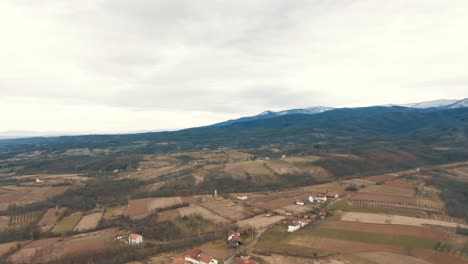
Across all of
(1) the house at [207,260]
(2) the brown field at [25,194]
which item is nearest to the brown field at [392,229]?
(1) the house at [207,260]

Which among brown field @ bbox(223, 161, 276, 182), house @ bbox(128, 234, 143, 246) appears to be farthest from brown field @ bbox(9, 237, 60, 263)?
brown field @ bbox(223, 161, 276, 182)

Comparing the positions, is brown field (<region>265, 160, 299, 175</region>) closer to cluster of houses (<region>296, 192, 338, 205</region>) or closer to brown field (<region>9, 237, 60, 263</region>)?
cluster of houses (<region>296, 192, 338, 205</region>)

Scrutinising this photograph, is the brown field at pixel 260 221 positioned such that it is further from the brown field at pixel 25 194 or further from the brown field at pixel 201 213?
the brown field at pixel 25 194

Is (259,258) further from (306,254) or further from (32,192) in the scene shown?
(32,192)

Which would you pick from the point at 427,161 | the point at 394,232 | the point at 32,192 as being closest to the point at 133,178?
the point at 32,192

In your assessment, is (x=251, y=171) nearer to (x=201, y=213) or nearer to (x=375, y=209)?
(x=201, y=213)

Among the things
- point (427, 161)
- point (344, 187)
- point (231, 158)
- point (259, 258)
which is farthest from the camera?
point (231, 158)
